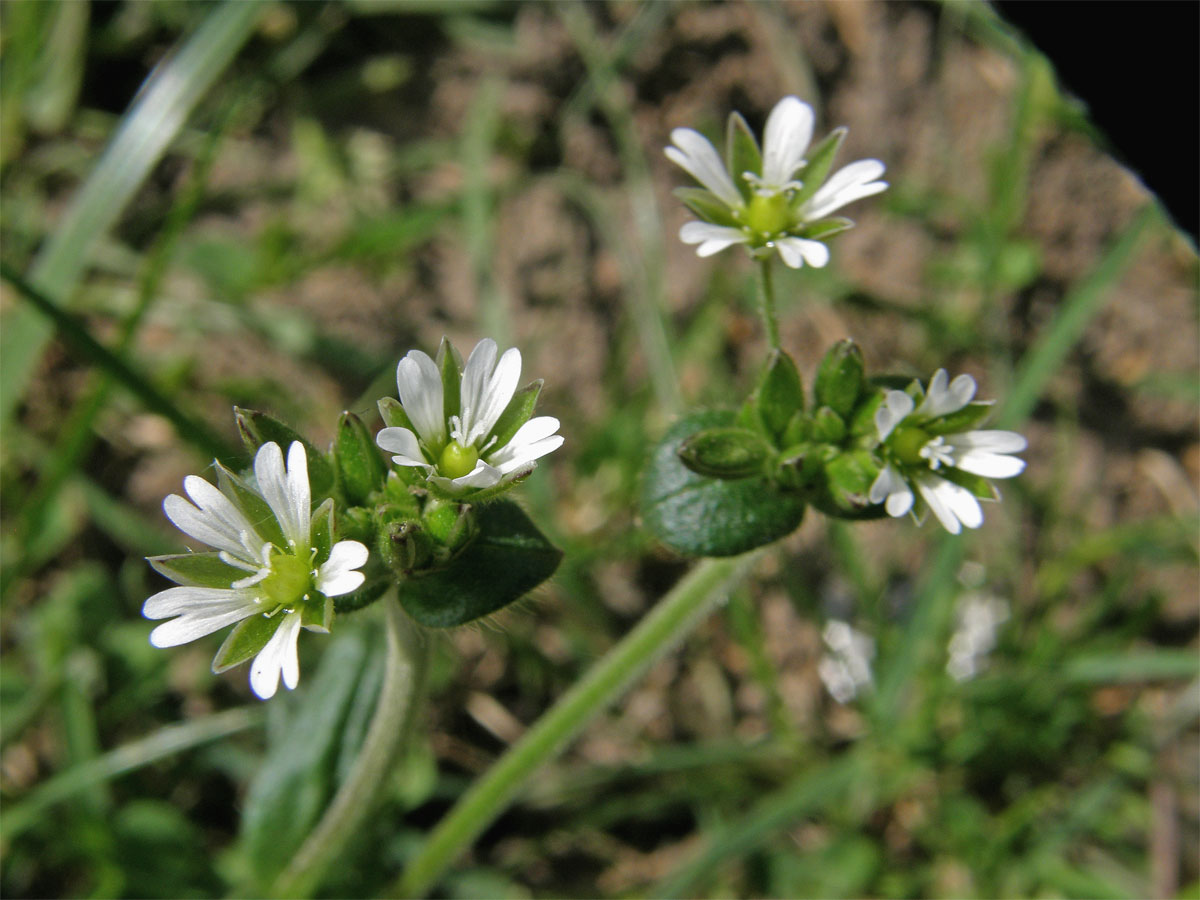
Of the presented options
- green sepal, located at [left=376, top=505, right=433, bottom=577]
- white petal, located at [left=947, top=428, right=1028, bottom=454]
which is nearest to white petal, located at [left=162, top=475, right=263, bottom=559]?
green sepal, located at [left=376, top=505, right=433, bottom=577]

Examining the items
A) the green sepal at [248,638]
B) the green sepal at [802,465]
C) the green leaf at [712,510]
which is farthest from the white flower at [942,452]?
the green sepal at [248,638]

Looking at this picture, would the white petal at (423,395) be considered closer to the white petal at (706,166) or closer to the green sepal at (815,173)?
the white petal at (706,166)

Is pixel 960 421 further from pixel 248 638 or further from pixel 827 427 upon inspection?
pixel 248 638

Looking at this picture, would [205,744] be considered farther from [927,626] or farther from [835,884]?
[927,626]

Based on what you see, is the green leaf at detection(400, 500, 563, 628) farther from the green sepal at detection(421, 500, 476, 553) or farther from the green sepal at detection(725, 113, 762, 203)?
the green sepal at detection(725, 113, 762, 203)

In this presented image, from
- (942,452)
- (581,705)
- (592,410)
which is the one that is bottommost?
(592,410)

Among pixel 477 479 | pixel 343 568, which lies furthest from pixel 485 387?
pixel 343 568
